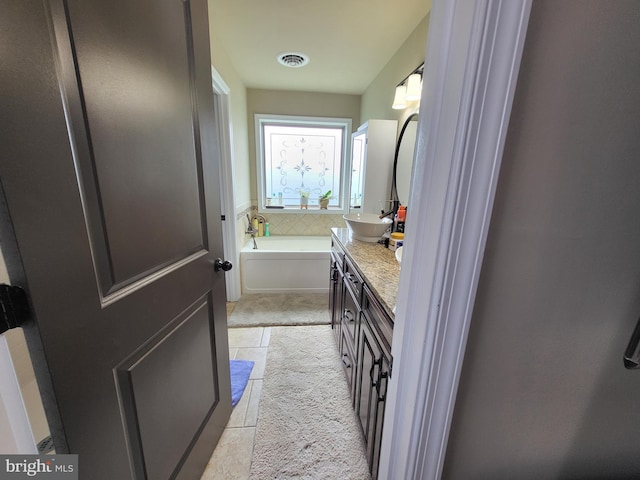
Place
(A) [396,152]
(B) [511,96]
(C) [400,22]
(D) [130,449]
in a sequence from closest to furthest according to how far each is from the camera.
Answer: (B) [511,96] → (D) [130,449] → (C) [400,22] → (A) [396,152]

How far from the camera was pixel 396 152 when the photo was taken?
2.19 meters

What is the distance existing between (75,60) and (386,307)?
104 cm

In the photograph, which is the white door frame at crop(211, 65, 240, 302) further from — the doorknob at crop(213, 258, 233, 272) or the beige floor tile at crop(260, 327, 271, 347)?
the doorknob at crop(213, 258, 233, 272)

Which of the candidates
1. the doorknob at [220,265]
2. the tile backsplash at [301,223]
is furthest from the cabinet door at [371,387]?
the tile backsplash at [301,223]

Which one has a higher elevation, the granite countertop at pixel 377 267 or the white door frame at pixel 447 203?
the white door frame at pixel 447 203

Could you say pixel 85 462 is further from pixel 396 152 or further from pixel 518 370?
pixel 396 152

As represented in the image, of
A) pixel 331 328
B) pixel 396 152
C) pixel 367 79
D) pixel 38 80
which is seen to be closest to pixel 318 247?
pixel 331 328

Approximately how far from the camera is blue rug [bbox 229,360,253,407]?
158cm

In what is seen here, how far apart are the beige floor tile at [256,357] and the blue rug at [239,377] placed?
1.5 inches

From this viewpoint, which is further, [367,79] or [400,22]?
[367,79]

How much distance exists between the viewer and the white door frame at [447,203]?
1.20 ft

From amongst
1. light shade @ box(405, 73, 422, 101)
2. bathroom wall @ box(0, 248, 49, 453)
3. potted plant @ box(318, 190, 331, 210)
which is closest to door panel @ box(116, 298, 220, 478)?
bathroom wall @ box(0, 248, 49, 453)

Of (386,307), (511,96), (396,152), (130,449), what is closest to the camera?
(511,96)

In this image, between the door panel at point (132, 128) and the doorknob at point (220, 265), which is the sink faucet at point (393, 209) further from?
the door panel at point (132, 128)
